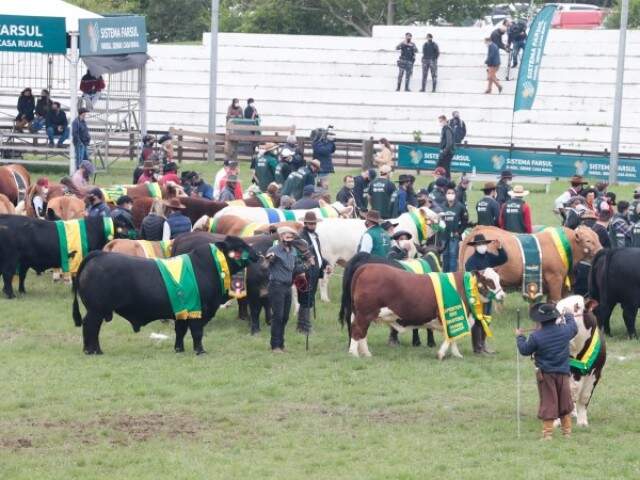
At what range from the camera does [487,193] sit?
2445 cm

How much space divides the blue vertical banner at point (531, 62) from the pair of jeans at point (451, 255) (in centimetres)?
1393

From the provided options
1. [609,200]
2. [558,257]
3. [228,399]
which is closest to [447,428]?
[228,399]

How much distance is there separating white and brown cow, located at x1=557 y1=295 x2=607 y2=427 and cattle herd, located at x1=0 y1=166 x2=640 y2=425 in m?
0.01

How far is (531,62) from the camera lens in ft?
123

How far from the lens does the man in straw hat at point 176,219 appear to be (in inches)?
853

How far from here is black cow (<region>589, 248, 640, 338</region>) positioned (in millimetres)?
19594

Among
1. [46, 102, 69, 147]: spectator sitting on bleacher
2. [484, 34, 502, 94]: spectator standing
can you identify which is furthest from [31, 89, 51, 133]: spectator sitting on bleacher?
[484, 34, 502, 94]: spectator standing

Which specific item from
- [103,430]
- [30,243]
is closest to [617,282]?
[103,430]

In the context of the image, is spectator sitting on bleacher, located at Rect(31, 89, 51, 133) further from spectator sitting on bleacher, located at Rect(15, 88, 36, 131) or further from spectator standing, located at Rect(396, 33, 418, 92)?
spectator standing, located at Rect(396, 33, 418, 92)

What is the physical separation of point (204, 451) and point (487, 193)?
36.6 feet

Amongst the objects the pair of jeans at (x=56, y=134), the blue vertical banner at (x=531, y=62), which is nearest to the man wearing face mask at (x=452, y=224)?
the pair of jeans at (x=56, y=134)

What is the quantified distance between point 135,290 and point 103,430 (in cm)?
324

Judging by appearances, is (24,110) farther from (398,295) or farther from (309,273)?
(398,295)

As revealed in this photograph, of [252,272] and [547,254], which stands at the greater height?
[547,254]
